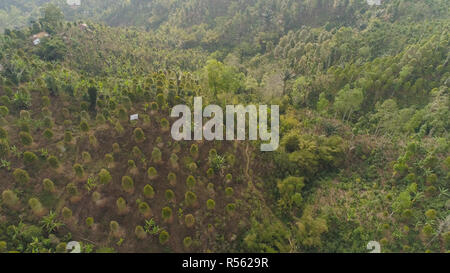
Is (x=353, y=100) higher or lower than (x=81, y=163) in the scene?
higher

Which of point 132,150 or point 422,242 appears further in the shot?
point 132,150

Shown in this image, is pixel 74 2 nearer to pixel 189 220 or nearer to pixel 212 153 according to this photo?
pixel 212 153

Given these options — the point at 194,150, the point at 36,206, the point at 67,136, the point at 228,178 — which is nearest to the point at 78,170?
the point at 36,206

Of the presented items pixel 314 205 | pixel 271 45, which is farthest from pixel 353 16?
pixel 314 205

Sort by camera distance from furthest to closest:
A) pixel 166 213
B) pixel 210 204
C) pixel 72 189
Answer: pixel 210 204, pixel 72 189, pixel 166 213

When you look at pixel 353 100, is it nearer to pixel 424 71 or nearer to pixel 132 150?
pixel 424 71

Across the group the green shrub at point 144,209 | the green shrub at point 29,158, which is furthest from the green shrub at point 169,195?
the green shrub at point 29,158
